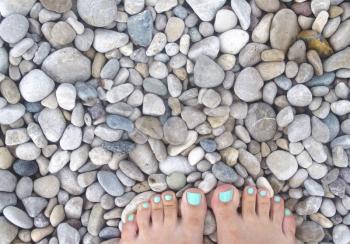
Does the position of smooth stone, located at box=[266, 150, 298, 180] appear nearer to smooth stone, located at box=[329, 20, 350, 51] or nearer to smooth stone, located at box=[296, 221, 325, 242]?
smooth stone, located at box=[296, 221, 325, 242]

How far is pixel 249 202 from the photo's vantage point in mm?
1235

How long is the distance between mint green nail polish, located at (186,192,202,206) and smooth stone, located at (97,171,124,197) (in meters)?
0.22

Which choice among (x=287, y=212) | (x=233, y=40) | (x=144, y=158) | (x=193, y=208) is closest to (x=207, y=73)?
(x=233, y=40)

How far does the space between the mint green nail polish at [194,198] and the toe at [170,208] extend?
0.05 meters

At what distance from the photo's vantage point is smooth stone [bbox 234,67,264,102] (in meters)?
1.18

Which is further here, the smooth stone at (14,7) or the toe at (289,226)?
the toe at (289,226)

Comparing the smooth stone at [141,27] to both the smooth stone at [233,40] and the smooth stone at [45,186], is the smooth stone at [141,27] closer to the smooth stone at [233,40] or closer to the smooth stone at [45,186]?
the smooth stone at [233,40]

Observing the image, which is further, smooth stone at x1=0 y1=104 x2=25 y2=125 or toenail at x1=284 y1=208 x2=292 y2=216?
toenail at x1=284 y1=208 x2=292 y2=216

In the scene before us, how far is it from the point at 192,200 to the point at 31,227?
519 mm

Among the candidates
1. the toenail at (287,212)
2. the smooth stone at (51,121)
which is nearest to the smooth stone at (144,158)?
the smooth stone at (51,121)

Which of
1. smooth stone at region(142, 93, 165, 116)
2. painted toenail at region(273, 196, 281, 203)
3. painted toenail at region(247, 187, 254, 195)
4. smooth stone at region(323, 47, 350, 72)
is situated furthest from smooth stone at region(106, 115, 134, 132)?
smooth stone at region(323, 47, 350, 72)

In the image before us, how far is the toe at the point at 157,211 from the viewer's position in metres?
1.23

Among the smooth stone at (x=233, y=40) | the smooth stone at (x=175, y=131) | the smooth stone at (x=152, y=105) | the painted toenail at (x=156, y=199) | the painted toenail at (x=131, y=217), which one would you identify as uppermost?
the smooth stone at (x=233, y=40)

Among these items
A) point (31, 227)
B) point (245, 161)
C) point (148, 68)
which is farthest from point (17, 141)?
point (245, 161)
